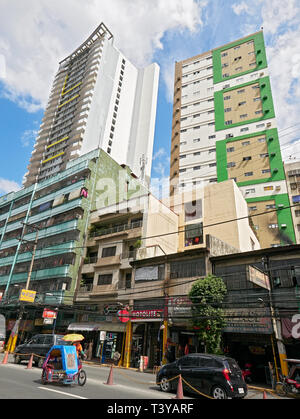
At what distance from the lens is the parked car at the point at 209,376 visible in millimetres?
10039

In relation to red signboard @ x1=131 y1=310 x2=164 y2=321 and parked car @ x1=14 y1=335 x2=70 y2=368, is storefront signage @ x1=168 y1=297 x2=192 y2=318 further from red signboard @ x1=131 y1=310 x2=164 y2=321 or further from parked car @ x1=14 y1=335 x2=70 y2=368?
parked car @ x1=14 y1=335 x2=70 y2=368

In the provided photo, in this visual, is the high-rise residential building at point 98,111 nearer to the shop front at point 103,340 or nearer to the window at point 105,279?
the window at point 105,279

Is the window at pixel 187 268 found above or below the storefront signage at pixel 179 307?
above

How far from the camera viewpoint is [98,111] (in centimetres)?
Result: 7769

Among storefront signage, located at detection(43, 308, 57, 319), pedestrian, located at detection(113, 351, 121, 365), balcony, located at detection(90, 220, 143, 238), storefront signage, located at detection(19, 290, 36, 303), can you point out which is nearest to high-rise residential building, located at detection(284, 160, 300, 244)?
balcony, located at detection(90, 220, 143, 238)

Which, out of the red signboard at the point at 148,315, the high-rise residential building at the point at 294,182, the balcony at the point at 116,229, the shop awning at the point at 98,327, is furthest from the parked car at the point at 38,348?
the high-rise residential building at the point at 294,182

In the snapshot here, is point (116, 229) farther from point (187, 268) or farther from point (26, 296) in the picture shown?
point (187, 268)

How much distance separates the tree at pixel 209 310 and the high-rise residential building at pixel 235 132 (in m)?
24.7

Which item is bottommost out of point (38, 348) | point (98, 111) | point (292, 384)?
point (292, 384)

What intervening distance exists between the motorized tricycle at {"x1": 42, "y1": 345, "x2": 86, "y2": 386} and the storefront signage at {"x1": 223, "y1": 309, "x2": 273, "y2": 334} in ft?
36.8

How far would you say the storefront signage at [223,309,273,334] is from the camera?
18.4 meters

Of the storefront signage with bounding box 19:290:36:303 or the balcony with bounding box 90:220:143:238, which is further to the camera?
the balcony with bounding box 90:220:143:238

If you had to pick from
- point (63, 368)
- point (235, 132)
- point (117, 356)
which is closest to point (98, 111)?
point (235, 132)

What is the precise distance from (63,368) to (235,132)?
5019 centimetres
